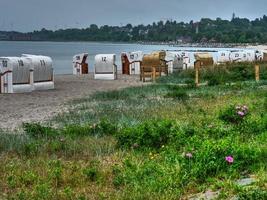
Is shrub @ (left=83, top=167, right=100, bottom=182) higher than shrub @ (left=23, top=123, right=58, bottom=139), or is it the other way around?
shrub @ (left=23, top=123, right=58, bottom=139)

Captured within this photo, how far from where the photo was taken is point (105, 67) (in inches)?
1421

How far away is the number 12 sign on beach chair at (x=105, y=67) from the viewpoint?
115ft

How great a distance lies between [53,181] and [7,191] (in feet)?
1.78

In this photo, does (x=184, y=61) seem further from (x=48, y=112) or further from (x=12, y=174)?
(x=12, y=174)

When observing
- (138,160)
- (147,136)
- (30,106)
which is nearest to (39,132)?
(147,136)

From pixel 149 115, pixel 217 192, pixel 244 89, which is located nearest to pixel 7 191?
pixel 217 192

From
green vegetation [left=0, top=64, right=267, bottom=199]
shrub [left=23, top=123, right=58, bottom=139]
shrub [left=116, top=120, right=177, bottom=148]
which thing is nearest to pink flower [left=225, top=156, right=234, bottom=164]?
green vegetation [left=0, top=64, right=267, bottom=199]

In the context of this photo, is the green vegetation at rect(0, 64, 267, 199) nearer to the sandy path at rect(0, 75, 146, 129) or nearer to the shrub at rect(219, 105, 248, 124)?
the shrub at rect(219, 105, 248, 124)

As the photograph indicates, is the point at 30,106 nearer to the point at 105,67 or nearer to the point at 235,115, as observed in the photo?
the point at 235,115

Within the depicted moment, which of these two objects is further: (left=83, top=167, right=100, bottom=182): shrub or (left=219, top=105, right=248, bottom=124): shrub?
(left=219, top=105, right=248, bottom=124): shrub

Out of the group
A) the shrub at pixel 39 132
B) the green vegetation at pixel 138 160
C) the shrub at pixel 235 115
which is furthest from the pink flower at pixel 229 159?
the shrub at pixel 39 132

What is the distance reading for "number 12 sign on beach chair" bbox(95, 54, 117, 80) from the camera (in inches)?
1385

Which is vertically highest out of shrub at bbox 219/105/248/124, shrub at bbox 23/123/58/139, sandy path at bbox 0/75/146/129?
shrub at bbox 219/105/248/124

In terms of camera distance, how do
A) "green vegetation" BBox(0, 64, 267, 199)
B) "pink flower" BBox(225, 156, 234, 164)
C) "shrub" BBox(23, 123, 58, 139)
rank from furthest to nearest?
"shrub" BBox(23, 123, 58, 139) < "pink flower" BBox(225, 156, 234, 164) < "green vegetation" BBox(0, 64, 267, 199)
